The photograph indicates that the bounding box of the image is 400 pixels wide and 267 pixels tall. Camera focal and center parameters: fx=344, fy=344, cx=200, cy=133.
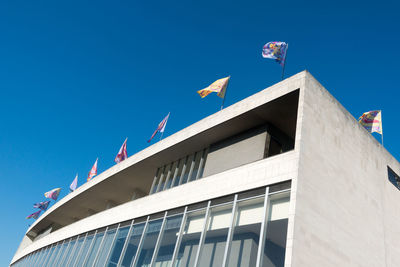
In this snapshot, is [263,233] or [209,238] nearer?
[263,233]

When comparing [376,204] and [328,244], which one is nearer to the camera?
Answer: [328,244]

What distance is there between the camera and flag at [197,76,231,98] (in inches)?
784

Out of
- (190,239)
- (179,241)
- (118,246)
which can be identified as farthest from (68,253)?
(190,239)

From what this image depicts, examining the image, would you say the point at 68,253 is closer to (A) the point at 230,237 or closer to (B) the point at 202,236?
(B) the point at 202,236

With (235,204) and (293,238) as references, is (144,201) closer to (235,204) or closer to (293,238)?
(235,204)

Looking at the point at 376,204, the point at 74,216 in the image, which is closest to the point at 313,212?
the point at 376,204

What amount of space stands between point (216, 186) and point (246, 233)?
2.98 m

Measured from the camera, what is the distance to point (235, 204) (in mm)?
13711

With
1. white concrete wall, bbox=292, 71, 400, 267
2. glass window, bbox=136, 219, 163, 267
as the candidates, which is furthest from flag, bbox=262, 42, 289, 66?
glass window, bbox=136, 219, 163, 267

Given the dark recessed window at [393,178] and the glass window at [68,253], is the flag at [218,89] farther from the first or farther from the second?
the glass window at [68,253]

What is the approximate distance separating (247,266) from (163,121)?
1529 cm

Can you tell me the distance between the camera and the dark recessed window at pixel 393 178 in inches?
756

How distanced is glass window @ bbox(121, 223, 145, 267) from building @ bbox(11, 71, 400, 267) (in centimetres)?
7

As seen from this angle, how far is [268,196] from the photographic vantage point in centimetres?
1271
